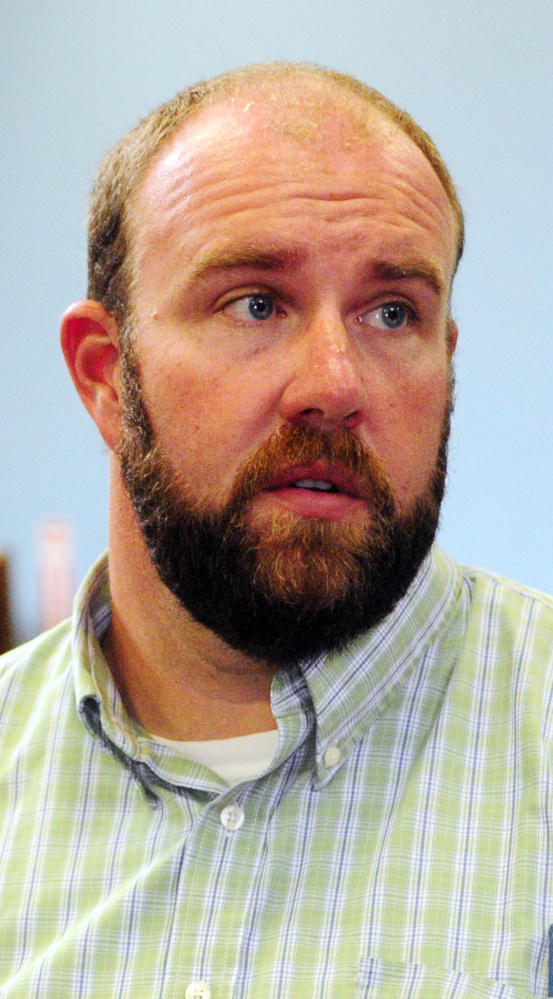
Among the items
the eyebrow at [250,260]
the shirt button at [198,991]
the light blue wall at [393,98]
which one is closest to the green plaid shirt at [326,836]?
the shirt button at [198,991]

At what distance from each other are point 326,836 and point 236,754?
0.44 feet

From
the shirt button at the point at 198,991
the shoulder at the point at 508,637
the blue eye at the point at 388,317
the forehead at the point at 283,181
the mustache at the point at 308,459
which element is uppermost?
the forehead at the point at 283,181

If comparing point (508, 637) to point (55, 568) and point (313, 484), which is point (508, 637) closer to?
point (313, 484)

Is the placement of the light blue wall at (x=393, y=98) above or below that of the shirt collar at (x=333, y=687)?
above

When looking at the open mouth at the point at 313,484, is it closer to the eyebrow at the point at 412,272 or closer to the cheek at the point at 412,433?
the cheek at the point at 412,433

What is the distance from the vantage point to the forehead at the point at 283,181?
3.63 ft

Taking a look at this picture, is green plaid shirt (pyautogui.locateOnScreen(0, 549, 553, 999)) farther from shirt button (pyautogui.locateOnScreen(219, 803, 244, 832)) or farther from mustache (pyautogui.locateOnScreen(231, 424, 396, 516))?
mustache (pyautogui.locateOnScreen(231, 424, 396, 516))

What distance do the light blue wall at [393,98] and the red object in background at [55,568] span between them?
0.03 metres

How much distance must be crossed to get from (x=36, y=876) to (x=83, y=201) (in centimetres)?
171

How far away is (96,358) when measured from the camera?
4.27ft

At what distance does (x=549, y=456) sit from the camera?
2.22 m

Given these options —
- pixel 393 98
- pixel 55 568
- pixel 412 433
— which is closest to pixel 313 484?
pixel 412 433

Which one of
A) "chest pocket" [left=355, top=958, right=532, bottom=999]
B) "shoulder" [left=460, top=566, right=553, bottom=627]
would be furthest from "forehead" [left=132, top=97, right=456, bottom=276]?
"chest pocket" [left=355, top=958, right=532, bottom=999]

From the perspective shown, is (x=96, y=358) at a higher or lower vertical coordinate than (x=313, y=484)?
higher
